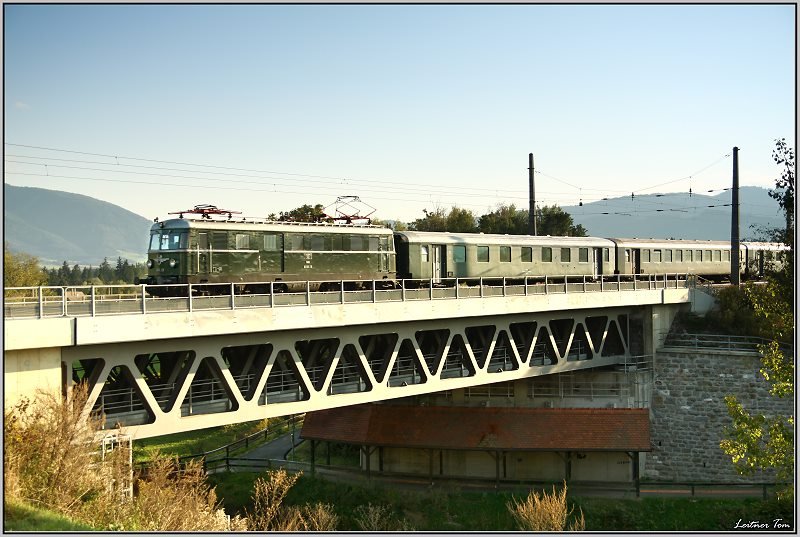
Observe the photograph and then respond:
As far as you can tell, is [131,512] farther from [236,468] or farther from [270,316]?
[236,468]

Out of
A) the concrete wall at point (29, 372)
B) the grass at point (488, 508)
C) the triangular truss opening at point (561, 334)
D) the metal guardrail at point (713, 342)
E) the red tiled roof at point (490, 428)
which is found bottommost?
the grass at point (488, 508)

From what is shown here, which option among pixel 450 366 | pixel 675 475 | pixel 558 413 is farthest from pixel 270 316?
pixel 675 475

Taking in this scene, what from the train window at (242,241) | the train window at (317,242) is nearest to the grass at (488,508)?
the train window at (317,242)

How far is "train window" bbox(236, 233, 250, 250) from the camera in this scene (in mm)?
28531

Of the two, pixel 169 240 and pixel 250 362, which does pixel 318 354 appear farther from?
pixel 169 240

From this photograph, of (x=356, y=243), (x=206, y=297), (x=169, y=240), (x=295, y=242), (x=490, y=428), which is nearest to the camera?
(x=206, y=297)

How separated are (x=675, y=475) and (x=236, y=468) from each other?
21037 millimetres

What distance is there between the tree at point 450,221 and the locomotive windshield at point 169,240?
57.1 meters

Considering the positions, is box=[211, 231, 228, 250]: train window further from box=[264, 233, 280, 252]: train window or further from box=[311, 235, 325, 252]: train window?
box=[311, 235, 325, 252]: train window

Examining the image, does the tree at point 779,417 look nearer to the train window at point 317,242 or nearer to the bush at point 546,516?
the bush at point 546,516

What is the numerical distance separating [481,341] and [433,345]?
2176 mm

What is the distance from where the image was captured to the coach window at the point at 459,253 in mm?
37375

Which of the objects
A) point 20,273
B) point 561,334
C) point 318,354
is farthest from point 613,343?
point 20,273

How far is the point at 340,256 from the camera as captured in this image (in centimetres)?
3231
